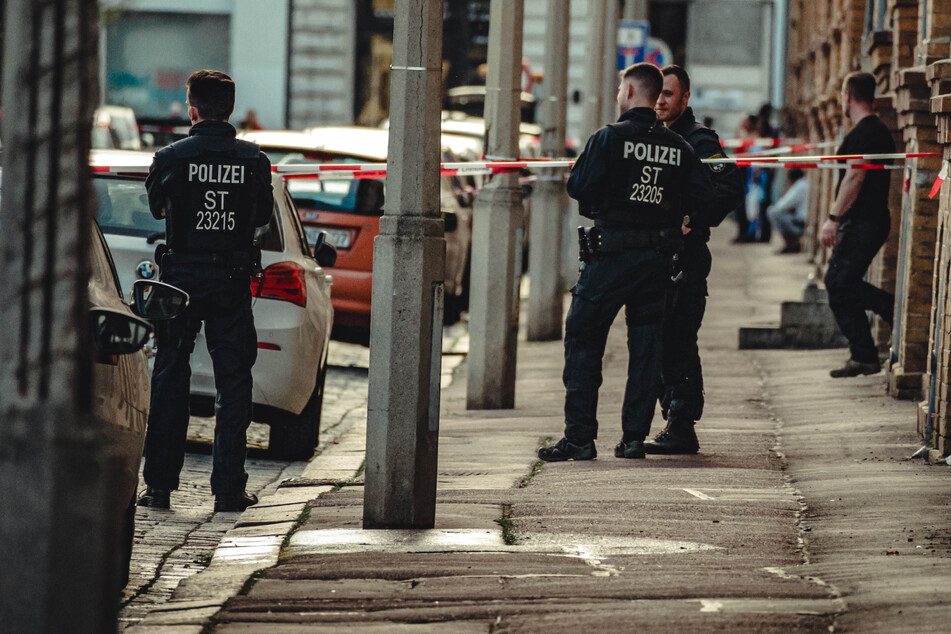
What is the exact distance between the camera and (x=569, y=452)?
27.1 ft

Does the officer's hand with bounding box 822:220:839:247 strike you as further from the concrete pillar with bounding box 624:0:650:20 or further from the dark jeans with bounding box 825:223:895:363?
the concrete pillar with bounding box 624:0:650:20

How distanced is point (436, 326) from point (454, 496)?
1.06 metres

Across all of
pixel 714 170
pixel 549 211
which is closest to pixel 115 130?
pixel 549 211

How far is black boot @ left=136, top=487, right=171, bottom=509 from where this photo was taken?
7594mm

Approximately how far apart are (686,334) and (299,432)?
2.11 meters

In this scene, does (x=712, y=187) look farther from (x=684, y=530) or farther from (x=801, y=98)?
(x=801, y=98)

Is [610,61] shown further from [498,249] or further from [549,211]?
[498,249]

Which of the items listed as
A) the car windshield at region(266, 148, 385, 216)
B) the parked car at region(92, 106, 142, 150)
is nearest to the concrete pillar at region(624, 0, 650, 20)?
the parked car at region(92, 106, 142, 150)

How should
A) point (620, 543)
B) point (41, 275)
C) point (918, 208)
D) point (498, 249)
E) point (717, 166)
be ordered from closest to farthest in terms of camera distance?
point (41, 275)
point (620, 543)
point (717, 166)
point (918, 208)
point (498, 249)

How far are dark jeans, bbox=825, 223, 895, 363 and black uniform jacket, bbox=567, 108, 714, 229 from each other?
11.0 ft

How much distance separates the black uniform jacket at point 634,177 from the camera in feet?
25.9

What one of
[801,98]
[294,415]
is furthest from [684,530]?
[801,98]

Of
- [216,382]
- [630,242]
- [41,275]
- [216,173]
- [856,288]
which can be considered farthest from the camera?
[856,288]

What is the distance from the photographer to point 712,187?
26.6ft
